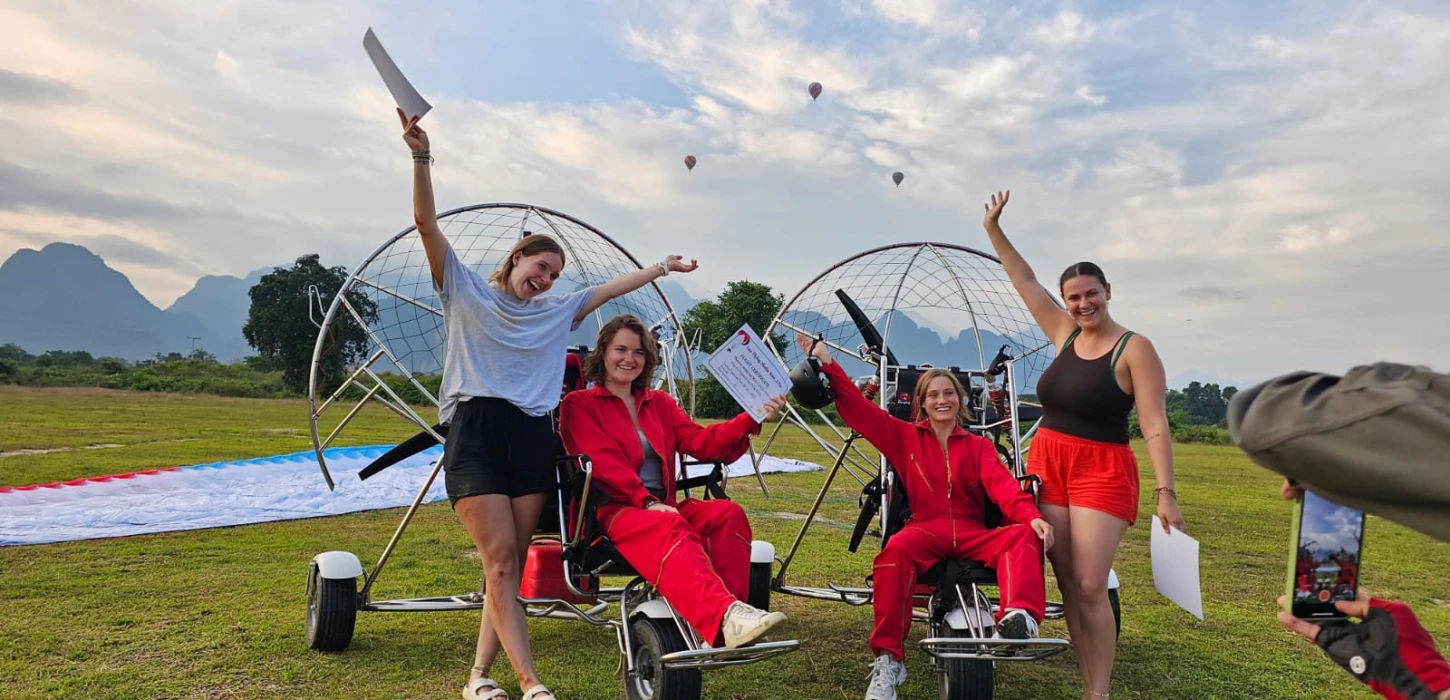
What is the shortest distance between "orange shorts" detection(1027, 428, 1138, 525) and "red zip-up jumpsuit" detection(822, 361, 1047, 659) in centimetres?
16

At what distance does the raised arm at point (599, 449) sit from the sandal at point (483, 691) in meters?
0.86

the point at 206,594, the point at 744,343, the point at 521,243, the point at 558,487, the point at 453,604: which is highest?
the point at 521,243

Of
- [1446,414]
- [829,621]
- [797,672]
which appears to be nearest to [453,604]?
[797,672]

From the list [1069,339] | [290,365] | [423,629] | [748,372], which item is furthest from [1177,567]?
[290,365]

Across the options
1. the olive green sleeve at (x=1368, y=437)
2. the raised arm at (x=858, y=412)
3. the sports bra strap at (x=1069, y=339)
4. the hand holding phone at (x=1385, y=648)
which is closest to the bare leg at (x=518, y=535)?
the raised arm at (x=858, y=412)

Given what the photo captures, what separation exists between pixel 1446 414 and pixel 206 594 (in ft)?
19.0

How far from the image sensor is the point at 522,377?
363 centimetres

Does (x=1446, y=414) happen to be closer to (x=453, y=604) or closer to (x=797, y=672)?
(x=797, y=672)

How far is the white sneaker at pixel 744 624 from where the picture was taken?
2922 mm

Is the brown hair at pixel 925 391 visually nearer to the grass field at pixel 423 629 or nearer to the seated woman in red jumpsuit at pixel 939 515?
the seated woman in red jumpsuit at pixel 939 515

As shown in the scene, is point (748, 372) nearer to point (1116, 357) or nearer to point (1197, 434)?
point (1116, 357)

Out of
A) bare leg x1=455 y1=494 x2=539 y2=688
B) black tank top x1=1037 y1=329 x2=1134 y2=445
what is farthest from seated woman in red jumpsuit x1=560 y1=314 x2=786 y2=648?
black tank top x1=1037 y1=329 x2=1134 y2=445

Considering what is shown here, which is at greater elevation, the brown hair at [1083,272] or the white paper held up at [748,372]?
the brown hair at [1083,272]

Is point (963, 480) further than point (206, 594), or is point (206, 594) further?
point (206, 594)
